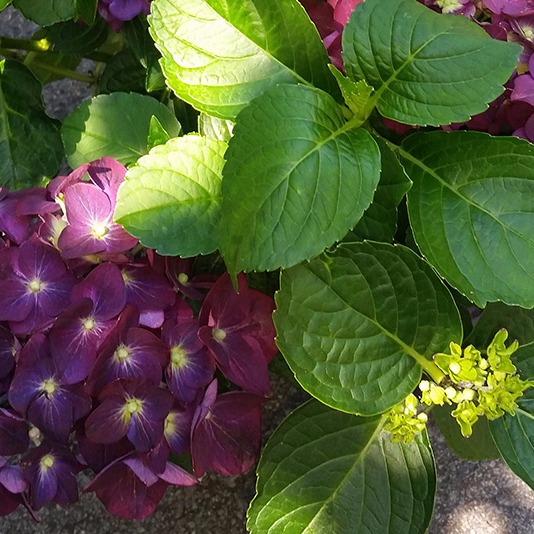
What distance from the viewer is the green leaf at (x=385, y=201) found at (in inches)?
27.0

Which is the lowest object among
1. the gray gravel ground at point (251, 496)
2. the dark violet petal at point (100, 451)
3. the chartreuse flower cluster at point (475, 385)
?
the gray gravel ground at point (251, 496)

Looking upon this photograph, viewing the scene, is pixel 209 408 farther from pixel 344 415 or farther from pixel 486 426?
pixel 486 426

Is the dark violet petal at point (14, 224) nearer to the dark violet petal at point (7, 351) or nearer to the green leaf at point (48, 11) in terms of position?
the dark violet petal at point (7, 351)

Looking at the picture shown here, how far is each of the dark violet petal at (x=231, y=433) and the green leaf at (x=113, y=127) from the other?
29 cm

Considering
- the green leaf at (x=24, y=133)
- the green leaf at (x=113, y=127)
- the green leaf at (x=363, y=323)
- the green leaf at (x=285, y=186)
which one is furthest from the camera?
the green leaf at (x=24, y=133)

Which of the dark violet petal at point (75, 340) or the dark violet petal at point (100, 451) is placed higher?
the dark violet petal at point (75, 340)

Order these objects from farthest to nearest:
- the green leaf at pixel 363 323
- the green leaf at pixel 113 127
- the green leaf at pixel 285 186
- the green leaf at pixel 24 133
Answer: the green leaf at pixel 24 133 < the green leaf at pixel 113 127 < the green leaf at pixel 363 323 < the green leaf at pixel 285 186

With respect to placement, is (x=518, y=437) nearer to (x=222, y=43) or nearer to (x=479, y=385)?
(x=479, y=385)

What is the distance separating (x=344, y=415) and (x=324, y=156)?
315 mm

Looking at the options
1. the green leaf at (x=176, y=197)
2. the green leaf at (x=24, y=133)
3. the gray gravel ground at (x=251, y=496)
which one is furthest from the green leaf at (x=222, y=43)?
the gray gravel ground at (x=251, y=496)

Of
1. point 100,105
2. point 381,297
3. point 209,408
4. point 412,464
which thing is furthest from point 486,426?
point 100,105

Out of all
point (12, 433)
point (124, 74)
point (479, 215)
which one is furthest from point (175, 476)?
point (124, 74)

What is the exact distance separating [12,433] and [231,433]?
0.69 ft

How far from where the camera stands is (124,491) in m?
0.70
